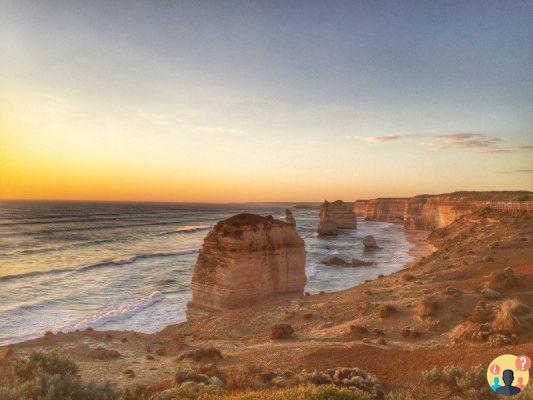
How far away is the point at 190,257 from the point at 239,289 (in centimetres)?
3077

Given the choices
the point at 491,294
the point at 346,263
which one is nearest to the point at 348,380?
the point at 491,294

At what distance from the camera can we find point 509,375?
5.44 m

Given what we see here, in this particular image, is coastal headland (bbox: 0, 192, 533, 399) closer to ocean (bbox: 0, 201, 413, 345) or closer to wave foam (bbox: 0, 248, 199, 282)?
ocean (bbox: 0, 201, 413, 345)

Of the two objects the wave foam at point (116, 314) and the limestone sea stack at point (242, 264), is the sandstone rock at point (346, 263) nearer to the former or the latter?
the limestone sea stack at point (242, 264)

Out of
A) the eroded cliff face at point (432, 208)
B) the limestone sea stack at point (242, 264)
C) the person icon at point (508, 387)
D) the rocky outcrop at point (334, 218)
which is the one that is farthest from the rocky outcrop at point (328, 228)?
the person icon at point (508, 387)

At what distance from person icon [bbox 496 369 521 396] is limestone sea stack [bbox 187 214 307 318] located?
17.6m

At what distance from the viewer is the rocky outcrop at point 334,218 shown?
86.8 m

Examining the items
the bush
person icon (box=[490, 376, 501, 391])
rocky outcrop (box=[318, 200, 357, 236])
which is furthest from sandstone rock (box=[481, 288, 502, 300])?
rocky outcrop (box=[318, 200, 357, 236])

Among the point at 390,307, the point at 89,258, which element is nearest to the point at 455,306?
the point at 390,307

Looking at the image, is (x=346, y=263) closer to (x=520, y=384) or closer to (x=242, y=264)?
(x=242, y=264)

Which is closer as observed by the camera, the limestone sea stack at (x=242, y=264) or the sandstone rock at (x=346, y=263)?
the limestone sea stack at (x=242, y=264)

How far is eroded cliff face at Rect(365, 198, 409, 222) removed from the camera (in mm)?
140600

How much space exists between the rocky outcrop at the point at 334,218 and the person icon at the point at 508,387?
8201cm

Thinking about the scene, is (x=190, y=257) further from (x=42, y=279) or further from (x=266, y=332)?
(x=266, y=332)
